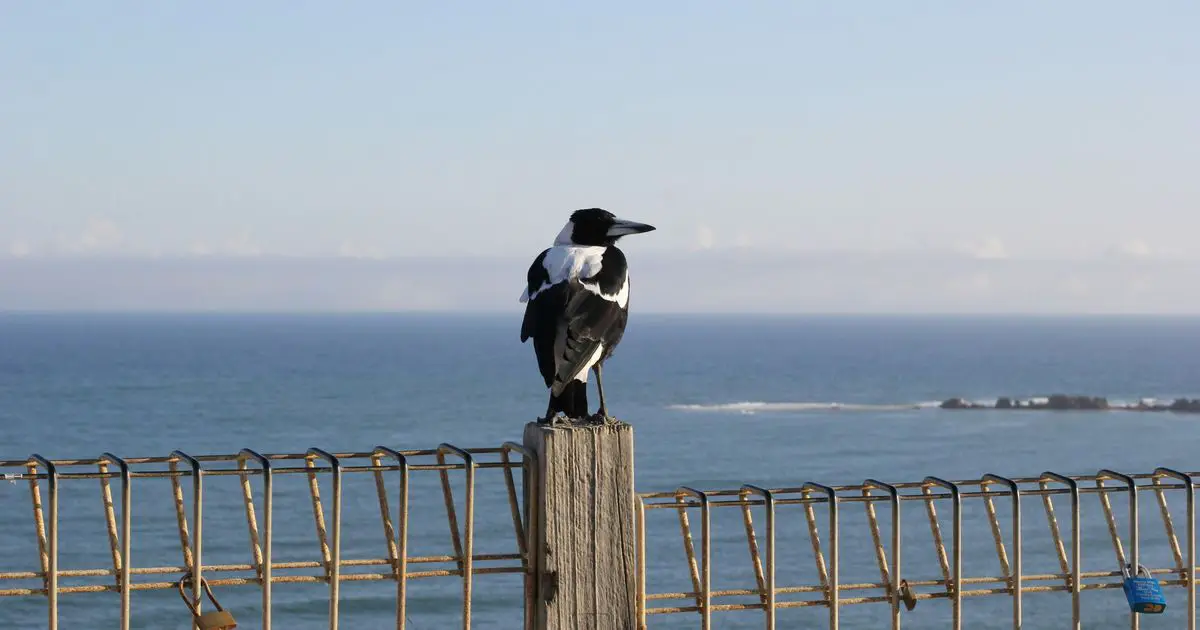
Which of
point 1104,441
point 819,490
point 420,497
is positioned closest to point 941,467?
point 1104,441

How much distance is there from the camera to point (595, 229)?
22.9ft

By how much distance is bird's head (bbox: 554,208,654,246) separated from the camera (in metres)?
6.94

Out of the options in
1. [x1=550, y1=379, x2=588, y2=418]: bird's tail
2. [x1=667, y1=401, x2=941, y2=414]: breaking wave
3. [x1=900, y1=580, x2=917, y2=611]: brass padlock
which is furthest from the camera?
[x1=667, y1=401, x2=941, y2=414]: breaking wave

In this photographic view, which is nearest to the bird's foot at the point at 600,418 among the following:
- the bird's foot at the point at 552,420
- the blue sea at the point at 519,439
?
the bird's foot at the point at 552,420

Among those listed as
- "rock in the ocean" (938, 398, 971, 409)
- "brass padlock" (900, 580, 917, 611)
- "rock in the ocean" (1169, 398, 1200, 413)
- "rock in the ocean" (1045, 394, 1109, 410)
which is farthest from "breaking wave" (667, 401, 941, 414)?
"brass padlock" (900, 580, 917, 611)

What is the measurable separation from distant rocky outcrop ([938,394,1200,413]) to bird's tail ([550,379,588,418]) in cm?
11823

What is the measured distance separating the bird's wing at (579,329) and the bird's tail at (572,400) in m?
0.04

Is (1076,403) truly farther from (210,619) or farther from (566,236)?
(210,619)

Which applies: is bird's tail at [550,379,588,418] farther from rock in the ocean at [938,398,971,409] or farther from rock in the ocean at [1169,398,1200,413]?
rock in the ocean at [1169,398,1200,413]

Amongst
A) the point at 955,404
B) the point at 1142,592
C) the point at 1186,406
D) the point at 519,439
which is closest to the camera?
the point at 1142,592

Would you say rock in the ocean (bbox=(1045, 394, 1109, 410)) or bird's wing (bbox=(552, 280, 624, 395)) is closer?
bird's wing (bbox=(552, 280, 624, 395))

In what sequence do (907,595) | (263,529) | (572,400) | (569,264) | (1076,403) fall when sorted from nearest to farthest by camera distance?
(263,529), (907,595), (572,400), (569,264), (1076,403)

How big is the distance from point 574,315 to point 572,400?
0.35 metres

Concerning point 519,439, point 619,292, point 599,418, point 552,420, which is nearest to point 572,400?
point 599,418
